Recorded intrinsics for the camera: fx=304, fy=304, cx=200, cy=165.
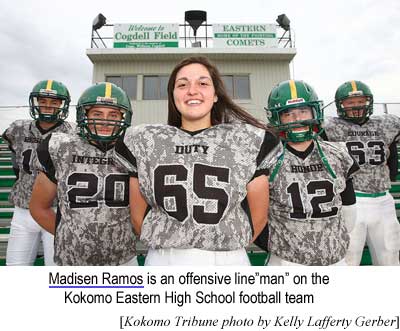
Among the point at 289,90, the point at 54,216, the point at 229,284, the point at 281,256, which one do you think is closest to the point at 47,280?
the point at 54,216

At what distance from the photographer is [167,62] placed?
1277 centimetres

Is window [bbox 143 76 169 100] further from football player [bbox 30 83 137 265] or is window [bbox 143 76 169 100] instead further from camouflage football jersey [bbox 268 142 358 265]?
camouflage football jersey [bbox 268 142 358 265]

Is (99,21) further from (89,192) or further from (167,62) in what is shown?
(89,192)

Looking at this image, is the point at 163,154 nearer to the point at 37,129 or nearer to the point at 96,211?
the point at 96,211

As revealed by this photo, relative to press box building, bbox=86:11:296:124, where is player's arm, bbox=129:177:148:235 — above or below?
below

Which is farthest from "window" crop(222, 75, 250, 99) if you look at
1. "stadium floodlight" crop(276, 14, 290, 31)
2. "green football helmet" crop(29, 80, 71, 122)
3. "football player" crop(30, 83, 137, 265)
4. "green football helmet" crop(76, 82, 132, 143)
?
"football player" crop(30, 83, 137, 265)

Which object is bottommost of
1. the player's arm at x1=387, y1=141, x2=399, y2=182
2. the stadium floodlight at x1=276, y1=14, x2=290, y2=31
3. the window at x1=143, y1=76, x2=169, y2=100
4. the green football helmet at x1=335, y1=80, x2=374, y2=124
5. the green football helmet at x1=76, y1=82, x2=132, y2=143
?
the player's arm at x1=387, y1=141, x2=399, y2=182

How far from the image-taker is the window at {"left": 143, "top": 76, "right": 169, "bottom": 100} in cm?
1254

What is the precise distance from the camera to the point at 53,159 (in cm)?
207

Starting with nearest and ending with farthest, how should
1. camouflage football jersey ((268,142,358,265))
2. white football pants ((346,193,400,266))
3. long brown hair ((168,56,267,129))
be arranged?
1. long brown hair ((168,56,267,129))
2. camouflage football jersey ((268,142,358,265))
3. white football pants ((346,193,400,266))

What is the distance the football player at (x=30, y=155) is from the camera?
292cm

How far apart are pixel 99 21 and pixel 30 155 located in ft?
42.9

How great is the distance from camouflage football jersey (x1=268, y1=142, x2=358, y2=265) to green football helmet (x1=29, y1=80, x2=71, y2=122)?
92.8 inches

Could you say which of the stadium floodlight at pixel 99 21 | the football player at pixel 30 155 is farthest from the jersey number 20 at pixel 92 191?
the stadium floodlight at pixel 99 21
